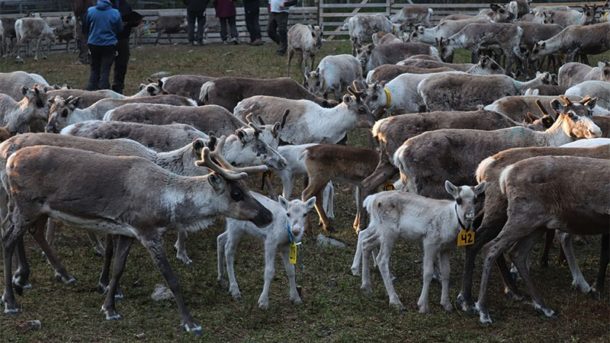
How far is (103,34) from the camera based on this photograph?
17594 millimetres

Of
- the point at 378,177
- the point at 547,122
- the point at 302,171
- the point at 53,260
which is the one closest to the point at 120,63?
the point at 302,171

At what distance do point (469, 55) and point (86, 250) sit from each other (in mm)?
17548

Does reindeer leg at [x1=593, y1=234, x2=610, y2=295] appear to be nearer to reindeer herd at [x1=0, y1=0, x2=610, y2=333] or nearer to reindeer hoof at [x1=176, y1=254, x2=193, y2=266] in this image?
reindeer herd at [x1=0, y1=0, x2=610, y2=333]

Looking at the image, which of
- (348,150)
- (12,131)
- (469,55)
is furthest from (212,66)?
(348,150)

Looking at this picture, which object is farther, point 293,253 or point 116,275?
point 293,253

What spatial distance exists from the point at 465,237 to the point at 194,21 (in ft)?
69.0

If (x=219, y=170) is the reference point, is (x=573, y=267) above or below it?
below

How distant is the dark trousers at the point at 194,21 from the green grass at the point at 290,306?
17.8 m

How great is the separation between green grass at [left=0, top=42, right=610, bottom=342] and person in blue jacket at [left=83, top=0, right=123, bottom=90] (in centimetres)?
715

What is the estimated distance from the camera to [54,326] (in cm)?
825

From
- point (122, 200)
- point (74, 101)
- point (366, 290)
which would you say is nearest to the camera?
point (122, 200)

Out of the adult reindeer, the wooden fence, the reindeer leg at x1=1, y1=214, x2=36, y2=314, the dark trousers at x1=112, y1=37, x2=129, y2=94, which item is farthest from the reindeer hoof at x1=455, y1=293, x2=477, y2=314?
the wooden fence

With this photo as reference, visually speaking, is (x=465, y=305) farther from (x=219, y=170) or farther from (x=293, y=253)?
(x=219, y=170)

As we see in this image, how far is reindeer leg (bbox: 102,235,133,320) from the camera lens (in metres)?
8.39
